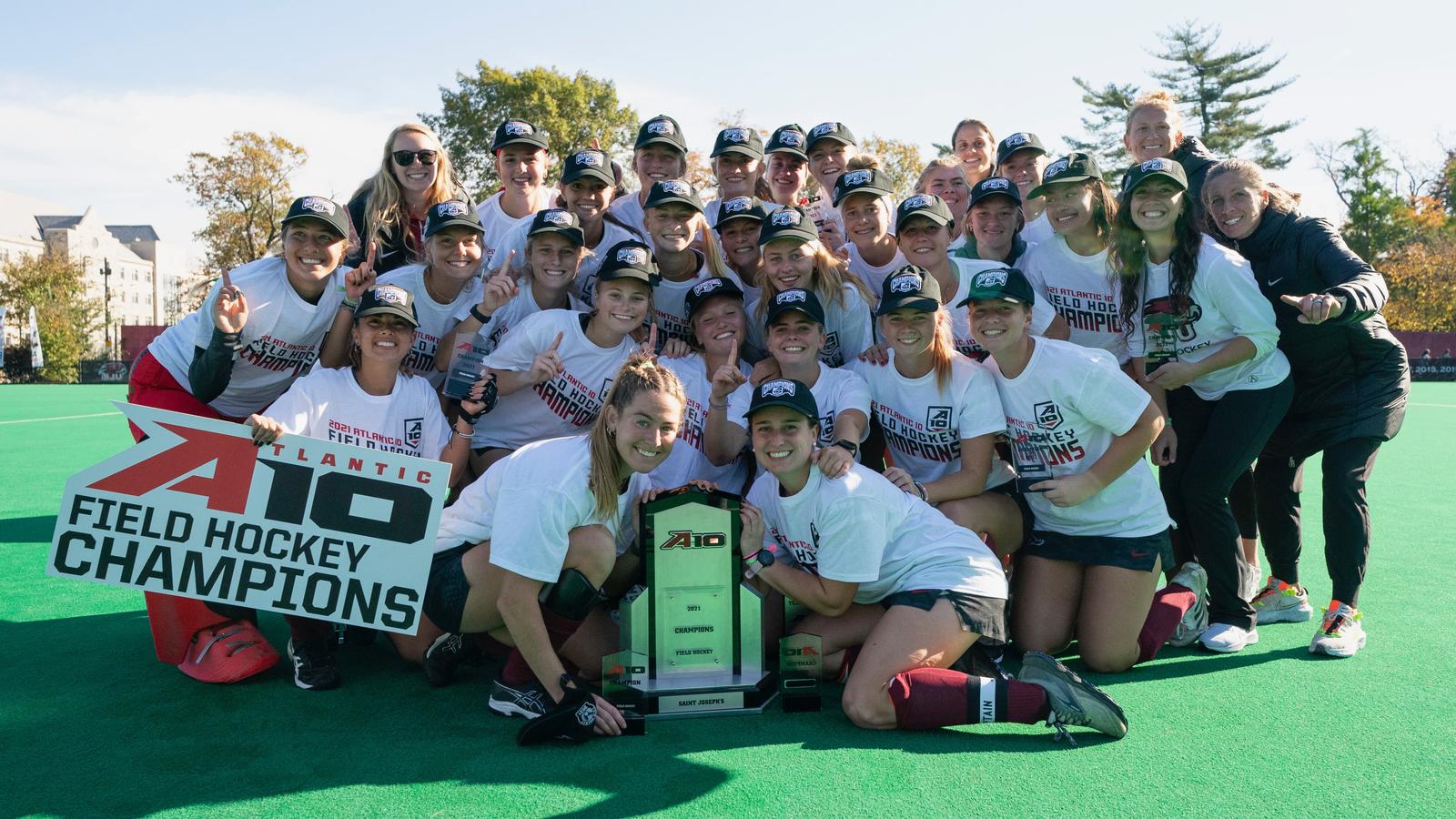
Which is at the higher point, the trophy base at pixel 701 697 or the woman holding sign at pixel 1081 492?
the woman holding sign at pixel 1081 492

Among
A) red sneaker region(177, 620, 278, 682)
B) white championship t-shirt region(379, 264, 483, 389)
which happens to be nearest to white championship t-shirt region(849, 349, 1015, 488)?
white championship t-shirt region(379, 264, 483, 389)

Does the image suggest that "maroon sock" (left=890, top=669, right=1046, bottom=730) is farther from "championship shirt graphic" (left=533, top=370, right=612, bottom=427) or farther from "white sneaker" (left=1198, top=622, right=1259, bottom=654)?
"championship shirt graphic" (left=533, top=370, right=612, bottom=427)

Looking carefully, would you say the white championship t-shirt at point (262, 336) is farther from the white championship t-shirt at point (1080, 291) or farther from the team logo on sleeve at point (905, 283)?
the white championship t-shirt at point (1080, 291)

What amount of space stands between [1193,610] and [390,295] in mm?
4455

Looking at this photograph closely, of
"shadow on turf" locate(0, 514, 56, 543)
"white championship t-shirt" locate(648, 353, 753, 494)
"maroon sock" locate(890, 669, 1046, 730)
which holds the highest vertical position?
"white championship t-shirt" locate(648, 353, 753, 494)

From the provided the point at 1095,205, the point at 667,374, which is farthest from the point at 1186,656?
the point at 667,374

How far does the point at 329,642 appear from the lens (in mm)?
4848

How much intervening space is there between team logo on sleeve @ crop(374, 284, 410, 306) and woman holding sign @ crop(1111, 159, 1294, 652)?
12.6ft

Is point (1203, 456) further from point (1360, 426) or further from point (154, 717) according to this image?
point (154, 717)

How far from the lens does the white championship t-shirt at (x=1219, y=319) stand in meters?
5.03

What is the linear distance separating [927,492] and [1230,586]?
1.75 meters

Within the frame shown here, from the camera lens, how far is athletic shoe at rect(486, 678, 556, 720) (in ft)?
13.2

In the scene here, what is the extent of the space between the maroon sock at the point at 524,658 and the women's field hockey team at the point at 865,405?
0.01 metres

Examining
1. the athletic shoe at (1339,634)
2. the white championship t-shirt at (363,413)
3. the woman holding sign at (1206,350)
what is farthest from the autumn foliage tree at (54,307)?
the athletic shoe at (1339,634)
